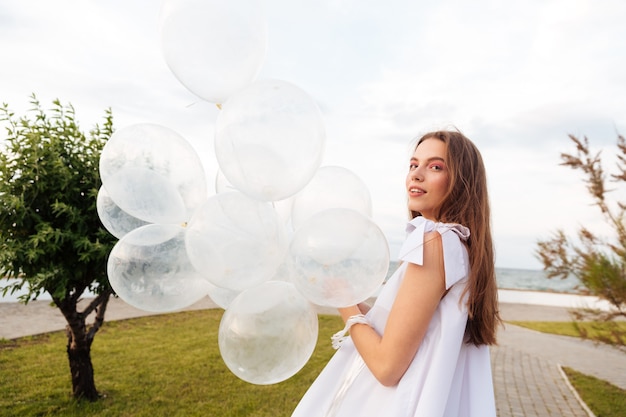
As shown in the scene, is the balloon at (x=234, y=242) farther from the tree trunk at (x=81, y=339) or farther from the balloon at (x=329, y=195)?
the tree trunk at (x=81, y=339)

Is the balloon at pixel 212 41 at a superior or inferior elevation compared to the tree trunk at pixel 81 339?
superior

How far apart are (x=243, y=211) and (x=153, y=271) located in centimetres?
57

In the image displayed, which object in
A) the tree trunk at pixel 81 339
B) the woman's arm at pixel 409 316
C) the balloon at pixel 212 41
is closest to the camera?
the woman's arm at pixel 409 316

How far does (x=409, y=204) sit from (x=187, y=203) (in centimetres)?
103

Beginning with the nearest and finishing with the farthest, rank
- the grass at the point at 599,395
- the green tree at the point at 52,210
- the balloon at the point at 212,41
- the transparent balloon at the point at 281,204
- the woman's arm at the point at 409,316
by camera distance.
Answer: the woman's arm at the point at 409,316
the balloon at the point at 212,41
the transparent balloon at the point at 281,204
the green tree at the point at 52,210
the grass at the point at 599,395

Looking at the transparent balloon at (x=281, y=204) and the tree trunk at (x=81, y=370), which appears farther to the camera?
the tree trunk at (x=81, y=370)

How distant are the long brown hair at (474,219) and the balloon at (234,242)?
66 cm

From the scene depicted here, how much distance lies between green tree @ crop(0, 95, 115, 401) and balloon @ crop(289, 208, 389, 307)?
9.94 ft

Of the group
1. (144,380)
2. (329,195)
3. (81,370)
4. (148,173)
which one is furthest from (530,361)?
(148,173)

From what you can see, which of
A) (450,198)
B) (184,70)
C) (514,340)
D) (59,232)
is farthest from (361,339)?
(514,340)

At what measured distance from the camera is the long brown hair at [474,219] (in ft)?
5.35

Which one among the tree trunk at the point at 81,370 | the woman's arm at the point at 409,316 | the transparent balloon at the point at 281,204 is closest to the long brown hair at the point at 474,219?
the woman's arm at the point at 409,316

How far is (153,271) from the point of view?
2062mm

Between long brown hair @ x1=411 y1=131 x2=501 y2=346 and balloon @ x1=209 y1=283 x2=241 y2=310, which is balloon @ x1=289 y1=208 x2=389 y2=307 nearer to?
long brown hair @ x1=411 y1=131 x2=501 y2=346
